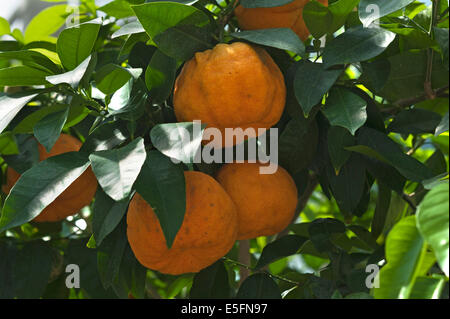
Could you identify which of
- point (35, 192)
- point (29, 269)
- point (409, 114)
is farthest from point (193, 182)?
point (29, 269)

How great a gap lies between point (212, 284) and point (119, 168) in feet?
1.66

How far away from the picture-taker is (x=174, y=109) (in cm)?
118

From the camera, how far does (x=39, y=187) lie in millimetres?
1024

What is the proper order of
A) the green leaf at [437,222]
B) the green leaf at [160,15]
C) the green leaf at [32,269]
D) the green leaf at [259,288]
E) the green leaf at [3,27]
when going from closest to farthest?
the green leaf at [437,222] → the green leaf at [160,15] → the green leaf at [259,288] → the green leaf at [32,269] → the green leaf at [3,27]

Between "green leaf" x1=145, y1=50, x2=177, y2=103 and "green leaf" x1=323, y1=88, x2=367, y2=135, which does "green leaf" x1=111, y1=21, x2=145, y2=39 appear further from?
"green leaf" x1=323, y1=88, x2=367, y2=135

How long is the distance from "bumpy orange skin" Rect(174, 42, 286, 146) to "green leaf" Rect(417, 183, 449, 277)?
41cm

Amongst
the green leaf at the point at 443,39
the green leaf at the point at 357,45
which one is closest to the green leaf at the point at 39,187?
the green leaf at the point at 357,45

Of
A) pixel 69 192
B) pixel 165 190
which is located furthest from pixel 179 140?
pixel 69 192

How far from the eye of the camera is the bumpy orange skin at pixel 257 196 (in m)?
1.21

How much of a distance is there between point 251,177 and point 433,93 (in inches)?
15.0

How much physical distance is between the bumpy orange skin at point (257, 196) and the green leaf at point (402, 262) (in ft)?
1.31

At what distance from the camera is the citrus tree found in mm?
1040

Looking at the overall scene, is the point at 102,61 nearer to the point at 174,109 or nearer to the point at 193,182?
the point at 174,109

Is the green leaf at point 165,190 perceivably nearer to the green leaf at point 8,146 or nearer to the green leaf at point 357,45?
the green leaf at point 357,45
